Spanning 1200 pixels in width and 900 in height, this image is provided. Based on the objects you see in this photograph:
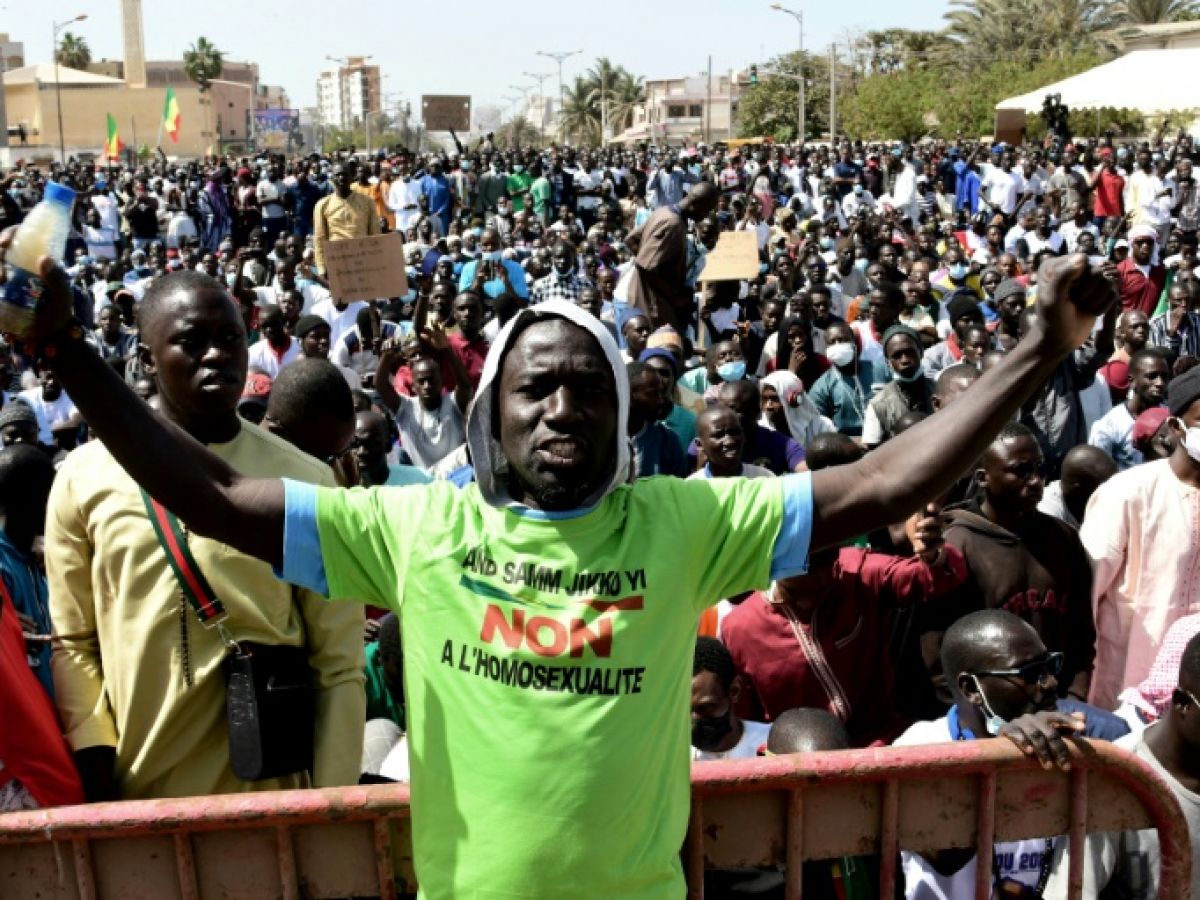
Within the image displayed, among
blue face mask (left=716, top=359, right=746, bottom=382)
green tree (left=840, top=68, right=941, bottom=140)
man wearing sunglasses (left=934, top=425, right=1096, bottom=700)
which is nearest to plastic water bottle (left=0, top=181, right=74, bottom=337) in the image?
man wearing sunglasses (left=934, top=425, right=1096, bottom=700)

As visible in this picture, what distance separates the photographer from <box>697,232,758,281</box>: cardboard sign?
33.9 feet

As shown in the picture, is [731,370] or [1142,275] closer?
[731,370]

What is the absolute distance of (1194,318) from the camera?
9.19 meters

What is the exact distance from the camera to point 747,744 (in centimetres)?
385

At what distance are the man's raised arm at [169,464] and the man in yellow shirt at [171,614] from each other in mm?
455

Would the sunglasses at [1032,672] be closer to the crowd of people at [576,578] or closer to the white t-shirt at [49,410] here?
the crowd of people at [576,578]

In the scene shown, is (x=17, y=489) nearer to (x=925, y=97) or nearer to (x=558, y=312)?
(x=558, y=312)

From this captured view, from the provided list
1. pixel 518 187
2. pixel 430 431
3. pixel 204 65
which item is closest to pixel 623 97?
pixel 204 65

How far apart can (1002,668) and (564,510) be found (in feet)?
5.54

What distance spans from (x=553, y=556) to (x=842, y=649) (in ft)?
7.48

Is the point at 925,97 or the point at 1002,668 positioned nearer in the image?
the point at 1002,668

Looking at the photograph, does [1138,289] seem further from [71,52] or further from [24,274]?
[71,52]

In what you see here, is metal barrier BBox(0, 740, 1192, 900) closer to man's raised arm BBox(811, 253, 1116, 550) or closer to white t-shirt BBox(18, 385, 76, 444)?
man's raised arm BBox(811, 253, 1116, 550)

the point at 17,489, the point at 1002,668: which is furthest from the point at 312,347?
the point at 1002,668
